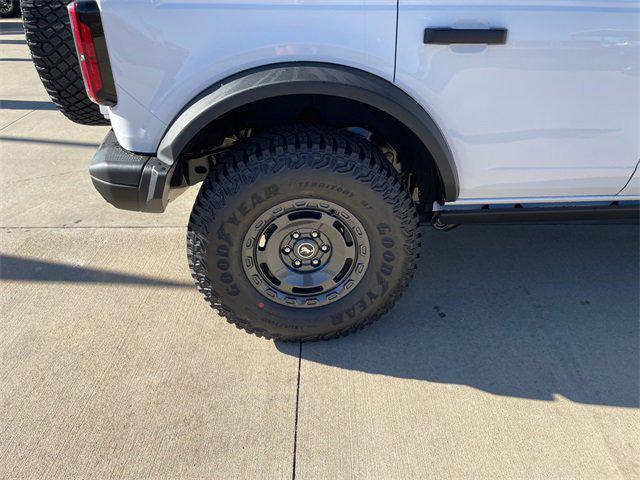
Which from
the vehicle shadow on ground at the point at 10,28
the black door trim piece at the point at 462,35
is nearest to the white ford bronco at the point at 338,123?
the black door trim piece at the point at 462,35

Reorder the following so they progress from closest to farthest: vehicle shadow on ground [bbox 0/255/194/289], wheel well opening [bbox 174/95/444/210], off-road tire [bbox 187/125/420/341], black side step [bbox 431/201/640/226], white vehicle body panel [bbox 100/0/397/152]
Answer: white vehicle body panel [bbox 100/0/397/152]
off-road tire [bbox 187/125/420/341]
wheel well opening [bbox 174/95/444/210]
black side step [bbox 431/201/640/226]
vehicle shadow on ground [bbox 0/255/194/289]

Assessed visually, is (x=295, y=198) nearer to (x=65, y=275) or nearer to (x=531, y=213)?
(x=531, y=213)

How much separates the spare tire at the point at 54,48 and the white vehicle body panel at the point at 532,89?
1.53 metres

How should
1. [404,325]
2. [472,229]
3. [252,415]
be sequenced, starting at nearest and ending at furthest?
[252,415] < [404,325] < [472,229]

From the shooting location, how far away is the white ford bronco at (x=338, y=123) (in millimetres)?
2088

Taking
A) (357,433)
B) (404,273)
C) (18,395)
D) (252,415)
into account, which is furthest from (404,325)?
(18,395)

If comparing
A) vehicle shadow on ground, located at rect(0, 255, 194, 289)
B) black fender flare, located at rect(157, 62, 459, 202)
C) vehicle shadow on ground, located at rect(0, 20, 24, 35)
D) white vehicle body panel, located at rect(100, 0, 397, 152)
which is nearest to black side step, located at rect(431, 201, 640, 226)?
black fender flare, located at rect(157, 62, 459, 202)

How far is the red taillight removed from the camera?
205 cm

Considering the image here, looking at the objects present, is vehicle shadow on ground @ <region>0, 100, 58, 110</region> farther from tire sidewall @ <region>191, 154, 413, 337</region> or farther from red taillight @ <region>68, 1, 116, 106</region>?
tire sidewall @ <region>191, 154, 413, 337</region>

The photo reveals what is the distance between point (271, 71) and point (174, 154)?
1.71ft

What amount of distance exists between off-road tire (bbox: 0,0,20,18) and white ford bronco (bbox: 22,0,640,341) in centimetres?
1359

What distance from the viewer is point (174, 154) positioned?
2.21m

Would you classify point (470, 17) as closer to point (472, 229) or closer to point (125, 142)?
point (125, 142)

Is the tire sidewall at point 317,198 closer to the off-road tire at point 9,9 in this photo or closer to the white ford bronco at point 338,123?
the white ford bronco at point 338,123
